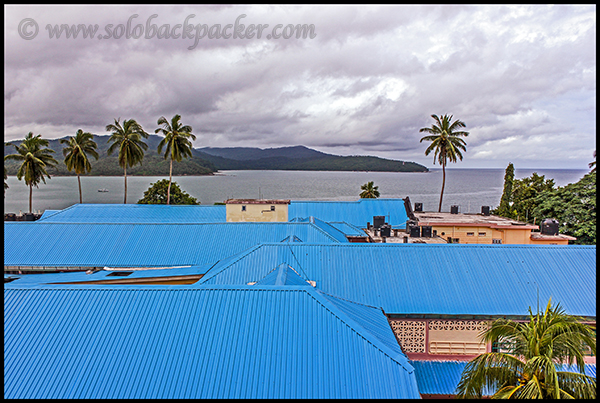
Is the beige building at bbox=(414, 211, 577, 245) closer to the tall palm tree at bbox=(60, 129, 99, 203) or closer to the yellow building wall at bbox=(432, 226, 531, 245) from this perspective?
the yellow building wall at bbox=(432, 226, 531, 245)

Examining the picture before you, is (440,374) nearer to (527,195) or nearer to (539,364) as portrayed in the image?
(539,364)

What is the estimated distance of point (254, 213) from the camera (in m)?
31.8

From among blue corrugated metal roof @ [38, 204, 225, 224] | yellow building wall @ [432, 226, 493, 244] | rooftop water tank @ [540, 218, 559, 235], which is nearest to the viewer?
rooftop water tank @ [540, 218, 559, 235]

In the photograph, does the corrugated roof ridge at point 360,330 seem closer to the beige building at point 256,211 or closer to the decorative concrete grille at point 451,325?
the decorative concrete grille at point 451,325

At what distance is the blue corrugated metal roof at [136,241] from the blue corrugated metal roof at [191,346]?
445 inches

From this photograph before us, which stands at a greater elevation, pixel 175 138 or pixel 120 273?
pixel 175 138

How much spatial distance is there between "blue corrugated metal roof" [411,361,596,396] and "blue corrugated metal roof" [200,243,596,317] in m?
2.01

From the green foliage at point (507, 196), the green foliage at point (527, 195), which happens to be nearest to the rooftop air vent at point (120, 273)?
the green foliage at point (527, 195)

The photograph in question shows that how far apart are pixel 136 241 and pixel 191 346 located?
16.4 metres

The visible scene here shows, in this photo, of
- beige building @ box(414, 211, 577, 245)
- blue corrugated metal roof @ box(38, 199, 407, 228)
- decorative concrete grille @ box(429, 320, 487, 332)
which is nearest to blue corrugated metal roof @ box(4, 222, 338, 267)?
decorative concrete grille @ box(429, 320, 487, 332)

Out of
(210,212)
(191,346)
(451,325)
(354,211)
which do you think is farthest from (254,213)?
(191,346)

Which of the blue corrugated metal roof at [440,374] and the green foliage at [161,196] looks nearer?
the blue corrugated metal roof at [440,374]

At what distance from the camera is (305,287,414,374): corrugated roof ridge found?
10.6 meters

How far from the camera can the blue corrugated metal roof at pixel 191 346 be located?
1009 centimetres
